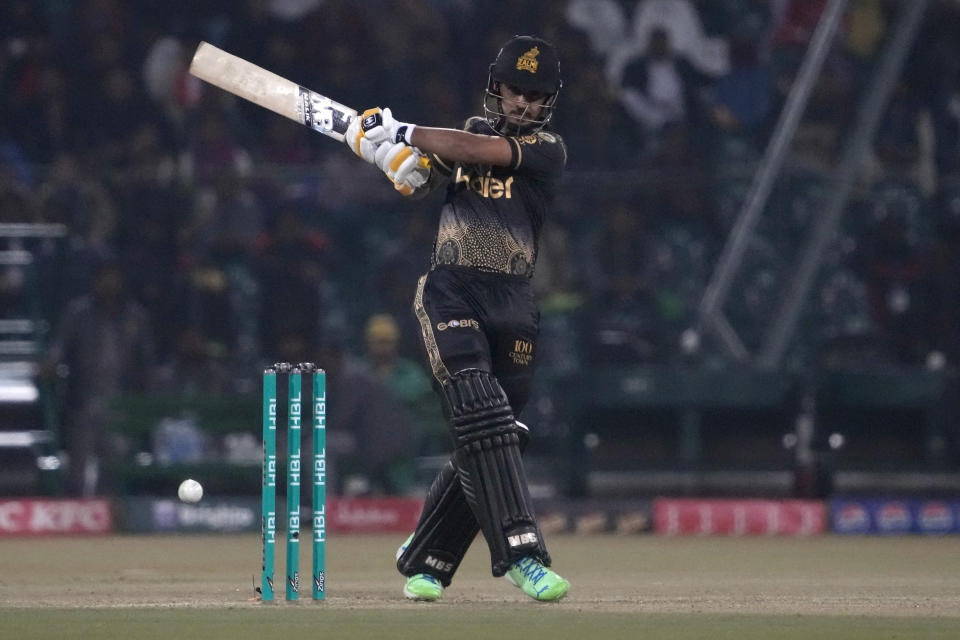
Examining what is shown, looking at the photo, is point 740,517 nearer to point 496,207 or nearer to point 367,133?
point 496,207

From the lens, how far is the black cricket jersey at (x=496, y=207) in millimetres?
5938

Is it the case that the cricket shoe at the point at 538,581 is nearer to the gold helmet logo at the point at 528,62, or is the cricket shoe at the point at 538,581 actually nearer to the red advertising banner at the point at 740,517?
the gold helmet logo at the point at 528,62

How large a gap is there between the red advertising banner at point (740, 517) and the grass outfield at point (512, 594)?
0.74 m

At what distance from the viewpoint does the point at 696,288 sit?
478 inches

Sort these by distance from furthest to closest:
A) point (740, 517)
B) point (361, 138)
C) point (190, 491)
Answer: point (740, 517) < point (190, 491) < point (361, 138)

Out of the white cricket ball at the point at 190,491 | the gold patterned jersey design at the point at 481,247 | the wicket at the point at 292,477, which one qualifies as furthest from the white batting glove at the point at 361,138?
the white cricket ball at the point at 190,491

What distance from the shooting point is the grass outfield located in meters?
5.01

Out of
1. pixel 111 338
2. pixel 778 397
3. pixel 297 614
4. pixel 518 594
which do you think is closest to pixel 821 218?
pixel 778 397

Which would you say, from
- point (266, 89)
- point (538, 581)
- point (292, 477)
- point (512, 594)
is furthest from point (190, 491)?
point (266, 89)

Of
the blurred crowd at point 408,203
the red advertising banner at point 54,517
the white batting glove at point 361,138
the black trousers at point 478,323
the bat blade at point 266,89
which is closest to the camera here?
the black trousers at point 478,323

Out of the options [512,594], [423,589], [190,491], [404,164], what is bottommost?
[512,594]

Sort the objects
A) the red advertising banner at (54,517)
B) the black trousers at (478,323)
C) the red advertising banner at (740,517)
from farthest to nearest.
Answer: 1. the red advertising banner at (740,517)
2. the red advertising banner at (54,517)
3. the black trousers at (478,323)

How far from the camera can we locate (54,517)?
11.1m

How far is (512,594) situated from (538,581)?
73 cm
